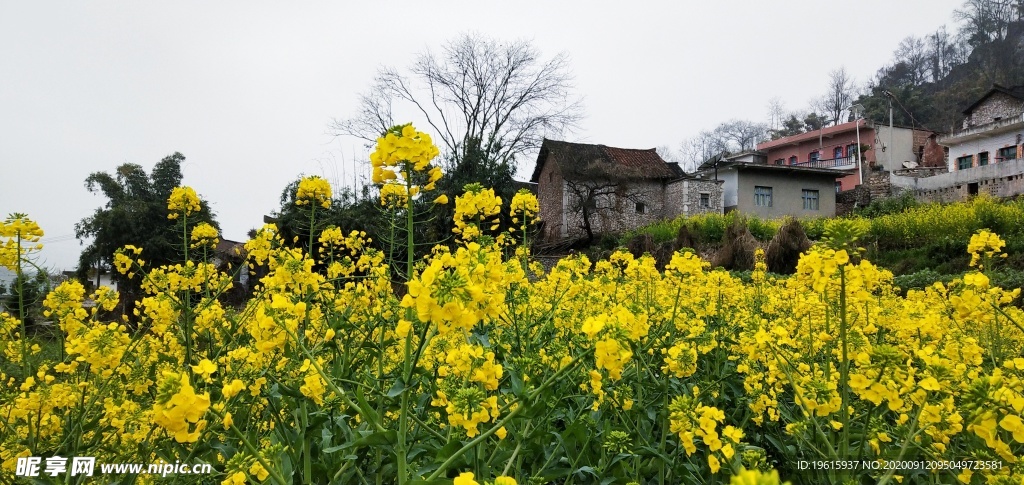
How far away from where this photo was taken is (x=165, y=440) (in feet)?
6.72

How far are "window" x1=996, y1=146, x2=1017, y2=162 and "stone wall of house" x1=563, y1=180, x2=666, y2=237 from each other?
17.4 metres

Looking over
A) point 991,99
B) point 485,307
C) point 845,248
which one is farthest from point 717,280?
point 991,99

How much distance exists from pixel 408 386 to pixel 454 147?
24.2 meters

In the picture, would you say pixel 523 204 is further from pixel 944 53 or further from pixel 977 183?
pixel 944 53

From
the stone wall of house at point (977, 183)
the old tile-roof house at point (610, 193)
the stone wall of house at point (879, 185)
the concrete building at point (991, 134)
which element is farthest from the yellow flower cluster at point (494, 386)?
the concrete building at point (991, 134)

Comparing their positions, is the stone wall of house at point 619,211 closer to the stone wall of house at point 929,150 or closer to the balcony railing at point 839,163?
the balcony railing at point 839,163

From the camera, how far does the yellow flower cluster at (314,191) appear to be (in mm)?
2964

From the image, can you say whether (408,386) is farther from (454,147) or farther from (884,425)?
(454,147)

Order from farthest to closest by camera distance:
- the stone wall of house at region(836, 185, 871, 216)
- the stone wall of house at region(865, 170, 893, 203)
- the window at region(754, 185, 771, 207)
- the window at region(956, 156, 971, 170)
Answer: the window at region(956, 156, 971, 170) < the stone wall of house at region(836, 185, 871, 216) < the stone wall of house at region(865, 170, 893, 203) < the window at region(754, 185, 771, 207)

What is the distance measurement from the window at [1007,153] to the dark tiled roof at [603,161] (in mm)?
16295

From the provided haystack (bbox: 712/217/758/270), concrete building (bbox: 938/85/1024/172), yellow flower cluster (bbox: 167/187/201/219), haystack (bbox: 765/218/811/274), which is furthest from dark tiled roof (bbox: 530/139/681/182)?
yellow flower cluster (bbox: 167/187/201/219)

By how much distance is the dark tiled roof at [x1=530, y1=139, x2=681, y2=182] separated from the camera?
969 inches

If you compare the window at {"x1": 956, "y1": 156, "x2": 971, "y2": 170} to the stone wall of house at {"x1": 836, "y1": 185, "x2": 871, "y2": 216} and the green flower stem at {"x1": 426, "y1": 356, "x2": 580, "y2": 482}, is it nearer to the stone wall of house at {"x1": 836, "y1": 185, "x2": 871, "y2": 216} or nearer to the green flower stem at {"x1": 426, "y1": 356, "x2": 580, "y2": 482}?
the stone wall of house at {"x1": 836, "y1": 185, "x2": 871, "y2": 216}

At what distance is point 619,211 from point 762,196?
7475 mm
